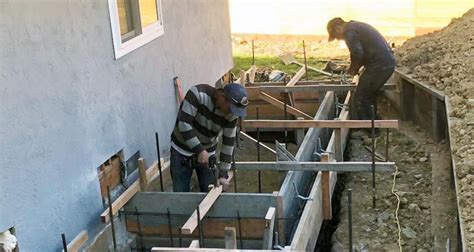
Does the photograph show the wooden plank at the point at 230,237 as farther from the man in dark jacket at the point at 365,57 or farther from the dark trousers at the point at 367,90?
the dark trousers at the point at 367,90

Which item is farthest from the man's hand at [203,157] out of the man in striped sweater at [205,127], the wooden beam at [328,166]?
the wooden beam at [328,166]

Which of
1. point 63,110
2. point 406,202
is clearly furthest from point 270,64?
point 63,110

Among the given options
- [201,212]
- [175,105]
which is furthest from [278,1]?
[201,212]

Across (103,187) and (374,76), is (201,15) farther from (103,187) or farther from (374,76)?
(103,187)

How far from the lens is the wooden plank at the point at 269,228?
5160mm

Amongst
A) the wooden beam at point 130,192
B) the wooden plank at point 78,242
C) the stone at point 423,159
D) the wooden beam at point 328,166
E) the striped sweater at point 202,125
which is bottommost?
the stone at point 423,159

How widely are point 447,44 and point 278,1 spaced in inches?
244

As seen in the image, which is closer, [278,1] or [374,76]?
[374,76]

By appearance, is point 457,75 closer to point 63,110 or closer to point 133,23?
point 133,23

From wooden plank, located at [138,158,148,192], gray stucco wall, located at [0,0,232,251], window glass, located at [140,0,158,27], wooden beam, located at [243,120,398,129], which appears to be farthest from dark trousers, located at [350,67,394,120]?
wooden plank, located at [138,158,148,192]

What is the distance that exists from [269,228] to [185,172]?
137cm

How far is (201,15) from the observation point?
855cm

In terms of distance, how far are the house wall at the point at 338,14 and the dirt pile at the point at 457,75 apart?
313 cm

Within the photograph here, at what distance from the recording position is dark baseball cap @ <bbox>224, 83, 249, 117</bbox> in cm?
535
